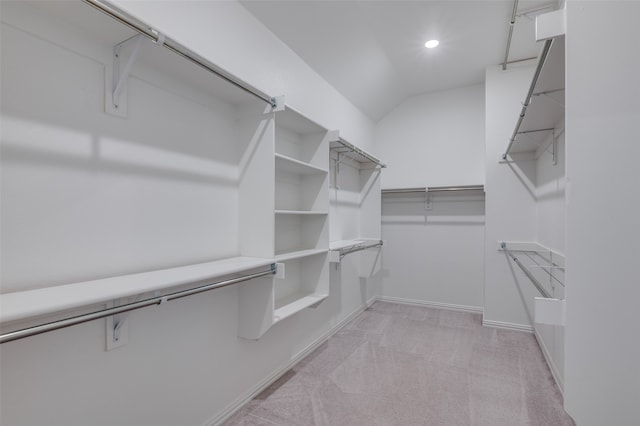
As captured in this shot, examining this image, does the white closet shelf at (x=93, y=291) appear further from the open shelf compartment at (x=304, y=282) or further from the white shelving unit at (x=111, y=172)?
the open shelf compartment at (x=304, y=282)

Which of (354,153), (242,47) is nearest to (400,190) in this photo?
(354,153)

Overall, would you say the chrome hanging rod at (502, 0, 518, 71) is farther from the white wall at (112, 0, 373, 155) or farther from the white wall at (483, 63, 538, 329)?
the white wall at (112, 0, 373, 155)

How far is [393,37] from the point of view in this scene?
2803mm

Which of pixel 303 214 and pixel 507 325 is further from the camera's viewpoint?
pixel 507 325

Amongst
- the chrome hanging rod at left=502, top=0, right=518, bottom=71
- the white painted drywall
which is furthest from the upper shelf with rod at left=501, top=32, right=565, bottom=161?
the chrome hanging rod at left=502, top=0, right=518, bottom=71

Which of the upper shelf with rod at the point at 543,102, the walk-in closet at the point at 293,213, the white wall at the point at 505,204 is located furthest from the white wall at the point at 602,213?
the white wall at the point at 505,204

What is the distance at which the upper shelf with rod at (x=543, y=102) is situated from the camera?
128cm

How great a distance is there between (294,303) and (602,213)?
177 centimetres

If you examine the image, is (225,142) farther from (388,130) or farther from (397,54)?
(388,130)

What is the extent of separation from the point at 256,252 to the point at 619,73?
1.66 m

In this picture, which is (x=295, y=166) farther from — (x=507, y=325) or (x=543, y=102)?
(x=507, y=325)

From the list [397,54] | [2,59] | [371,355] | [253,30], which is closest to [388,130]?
[397,54]

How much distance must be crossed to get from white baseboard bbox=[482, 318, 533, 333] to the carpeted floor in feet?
0.30

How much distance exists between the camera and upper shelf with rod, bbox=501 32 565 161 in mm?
1280
